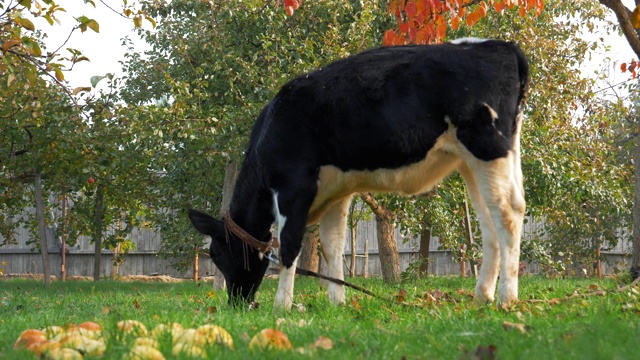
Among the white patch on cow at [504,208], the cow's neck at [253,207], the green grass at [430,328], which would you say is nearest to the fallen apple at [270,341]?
the green grass at [430,328]

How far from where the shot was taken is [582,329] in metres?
4.00

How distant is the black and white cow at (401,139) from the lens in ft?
19.1

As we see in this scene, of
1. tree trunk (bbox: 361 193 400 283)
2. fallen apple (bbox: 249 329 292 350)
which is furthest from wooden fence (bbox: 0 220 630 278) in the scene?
fallen apple (bbox: 249 329 292 350)

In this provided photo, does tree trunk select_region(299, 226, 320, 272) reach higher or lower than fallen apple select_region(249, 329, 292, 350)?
higher

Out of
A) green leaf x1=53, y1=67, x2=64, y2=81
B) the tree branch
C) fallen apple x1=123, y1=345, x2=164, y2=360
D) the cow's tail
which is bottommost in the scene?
fallen apple x1=123, y1=345, x2=164, y2=360

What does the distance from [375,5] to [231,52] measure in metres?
2.43

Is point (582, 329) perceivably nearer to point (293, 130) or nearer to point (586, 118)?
point (293, 130)

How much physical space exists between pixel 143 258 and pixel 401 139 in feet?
55.8

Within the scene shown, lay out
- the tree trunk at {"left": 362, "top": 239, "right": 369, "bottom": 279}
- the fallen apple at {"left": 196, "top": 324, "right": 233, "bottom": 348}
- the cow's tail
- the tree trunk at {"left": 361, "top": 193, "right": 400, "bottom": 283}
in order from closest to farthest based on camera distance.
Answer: the fallen apple at {"left": 196, "top": 324, "right": 233, "bottom": 348}, the cow's tail, the tree trunk at {"left": 361, "top": 193, "right": 400, "bottom": 283}, the tree trunk at {"left": 362, "top": 239, "right": 369, "bottom": 279}

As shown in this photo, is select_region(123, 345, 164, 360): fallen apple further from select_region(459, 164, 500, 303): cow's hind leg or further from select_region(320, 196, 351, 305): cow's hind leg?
select_region(320, 196, 351, 305): cow's hind leg

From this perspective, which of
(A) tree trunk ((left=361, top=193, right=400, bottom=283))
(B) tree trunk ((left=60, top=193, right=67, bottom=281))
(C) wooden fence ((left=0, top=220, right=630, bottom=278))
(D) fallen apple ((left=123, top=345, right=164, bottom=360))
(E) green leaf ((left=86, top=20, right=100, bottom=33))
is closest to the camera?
(D) fallen apple ((left=123, top=345, right=164, bottom=360))

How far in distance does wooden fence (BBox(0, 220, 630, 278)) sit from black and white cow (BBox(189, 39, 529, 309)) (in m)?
15.0

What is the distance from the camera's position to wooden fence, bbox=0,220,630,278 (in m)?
21.5

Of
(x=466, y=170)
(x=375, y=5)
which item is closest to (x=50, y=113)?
(x=375, y=5)
